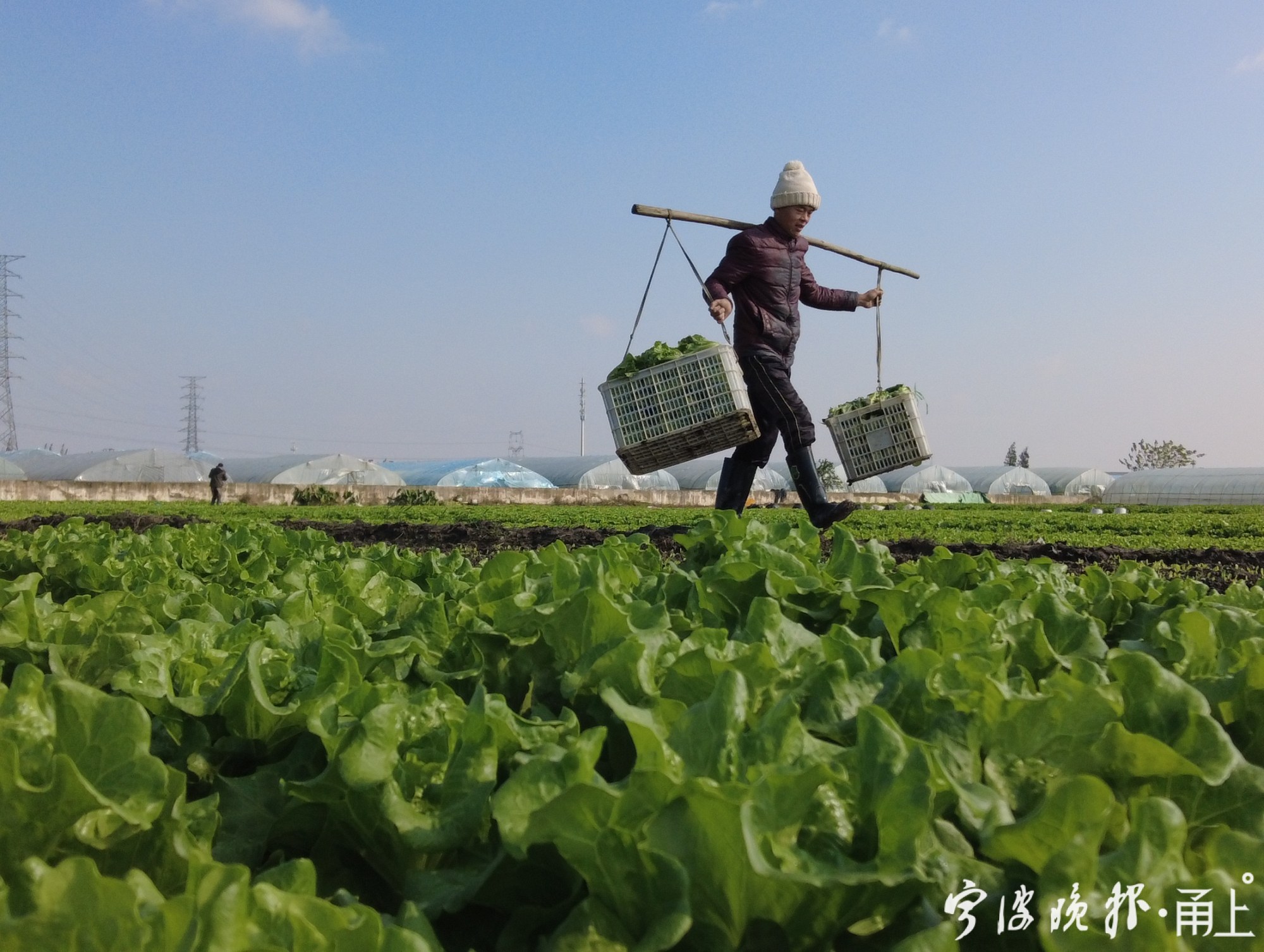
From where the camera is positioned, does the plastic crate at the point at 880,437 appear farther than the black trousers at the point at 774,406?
Yes


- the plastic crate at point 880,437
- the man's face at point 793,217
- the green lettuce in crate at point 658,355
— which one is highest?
the man's face at point 793,217

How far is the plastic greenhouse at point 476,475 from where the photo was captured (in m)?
47.8

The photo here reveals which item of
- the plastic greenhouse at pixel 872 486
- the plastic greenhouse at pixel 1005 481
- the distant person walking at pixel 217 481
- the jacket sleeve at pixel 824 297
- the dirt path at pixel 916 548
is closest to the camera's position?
the dirt path at pixel 916 548

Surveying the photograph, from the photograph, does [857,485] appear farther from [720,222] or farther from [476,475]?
[720,222]

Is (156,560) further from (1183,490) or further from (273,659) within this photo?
(1183,490)

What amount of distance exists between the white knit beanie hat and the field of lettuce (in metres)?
4.93

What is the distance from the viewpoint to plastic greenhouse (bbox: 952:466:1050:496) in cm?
6525

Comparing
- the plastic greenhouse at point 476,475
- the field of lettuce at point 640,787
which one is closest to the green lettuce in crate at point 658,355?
the field of lettuce at point 640,787

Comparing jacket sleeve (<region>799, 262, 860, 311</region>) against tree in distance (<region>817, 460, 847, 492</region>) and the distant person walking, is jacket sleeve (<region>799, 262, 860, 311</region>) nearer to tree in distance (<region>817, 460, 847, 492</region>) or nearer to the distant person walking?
the distant person walking

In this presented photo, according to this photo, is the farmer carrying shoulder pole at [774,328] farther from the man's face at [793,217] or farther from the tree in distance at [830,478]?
the tree in distance at [830,478]

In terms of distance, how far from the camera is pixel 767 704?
1494 mm

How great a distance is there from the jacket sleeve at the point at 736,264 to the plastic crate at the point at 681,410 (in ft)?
1.73

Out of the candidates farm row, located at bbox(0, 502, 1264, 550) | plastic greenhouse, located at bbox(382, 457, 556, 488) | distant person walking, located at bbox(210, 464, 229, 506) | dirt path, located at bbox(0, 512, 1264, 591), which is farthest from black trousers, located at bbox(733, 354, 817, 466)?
plastic greenhouse, located at bbox(382, 457, 556, 488)

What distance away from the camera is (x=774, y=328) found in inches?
264
